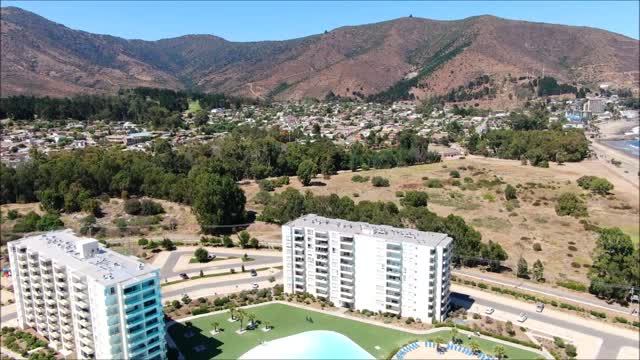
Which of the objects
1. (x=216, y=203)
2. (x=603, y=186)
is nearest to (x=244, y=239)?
(x=216, y=203)

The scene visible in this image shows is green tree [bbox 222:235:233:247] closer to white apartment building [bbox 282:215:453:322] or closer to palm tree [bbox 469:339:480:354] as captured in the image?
white apartment building [bbox 282:215:453:322]

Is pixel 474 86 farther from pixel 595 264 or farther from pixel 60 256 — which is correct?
pixel 60 256

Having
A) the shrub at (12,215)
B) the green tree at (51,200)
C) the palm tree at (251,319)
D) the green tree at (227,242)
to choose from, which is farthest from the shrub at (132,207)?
the palm tree at (251,319)

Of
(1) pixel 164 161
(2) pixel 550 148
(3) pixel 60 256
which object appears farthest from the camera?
(2) pixel 550 148

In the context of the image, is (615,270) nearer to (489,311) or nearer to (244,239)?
(489,311)

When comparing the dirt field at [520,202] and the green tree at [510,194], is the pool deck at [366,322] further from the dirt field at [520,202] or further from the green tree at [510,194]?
the green tree at [510,194]

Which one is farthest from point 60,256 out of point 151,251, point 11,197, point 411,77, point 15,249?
point 411,77

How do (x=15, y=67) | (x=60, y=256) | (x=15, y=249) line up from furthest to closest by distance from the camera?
(x=15, y=67) → (x=15, y=249) → (x=60, y=256)
